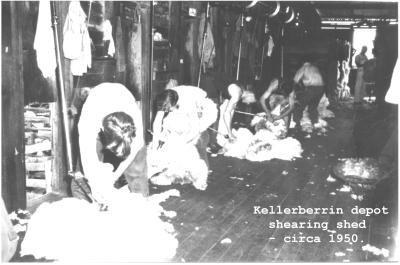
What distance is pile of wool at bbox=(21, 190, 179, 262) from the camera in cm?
345

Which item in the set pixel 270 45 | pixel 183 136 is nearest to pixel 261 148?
pixel 183 136

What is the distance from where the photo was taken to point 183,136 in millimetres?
5887

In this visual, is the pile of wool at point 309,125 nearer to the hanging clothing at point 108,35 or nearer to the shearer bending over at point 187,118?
the shearer bending over at point 187,118

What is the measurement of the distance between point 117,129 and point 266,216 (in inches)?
81.5

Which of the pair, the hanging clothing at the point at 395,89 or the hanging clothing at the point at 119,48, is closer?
the hanging clothing at the point at 395,89

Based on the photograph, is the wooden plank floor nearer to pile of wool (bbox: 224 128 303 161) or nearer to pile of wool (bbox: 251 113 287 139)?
pile of wool (bbox: 224 128 303 161)

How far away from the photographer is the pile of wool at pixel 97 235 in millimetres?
3445

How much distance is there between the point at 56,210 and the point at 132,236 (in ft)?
2.36

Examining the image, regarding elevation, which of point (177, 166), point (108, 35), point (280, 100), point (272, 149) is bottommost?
point (272, 149)

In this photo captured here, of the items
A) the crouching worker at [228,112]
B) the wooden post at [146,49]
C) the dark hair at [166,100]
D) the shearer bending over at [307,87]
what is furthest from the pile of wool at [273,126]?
the dark hair at [166,100]

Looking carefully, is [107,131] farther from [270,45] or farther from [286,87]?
[270,45]

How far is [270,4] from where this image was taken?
8.80m

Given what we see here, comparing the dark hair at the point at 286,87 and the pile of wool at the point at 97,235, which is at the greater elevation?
the dark hair at the point at 286,87

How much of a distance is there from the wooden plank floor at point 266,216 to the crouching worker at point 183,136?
21 cm
